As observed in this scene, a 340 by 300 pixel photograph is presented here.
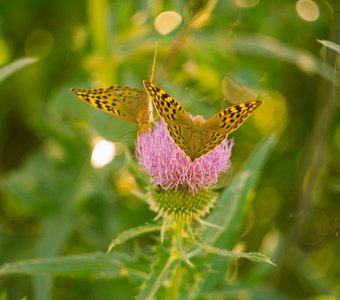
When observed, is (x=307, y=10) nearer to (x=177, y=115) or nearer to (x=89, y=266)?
(x=177, y=115)

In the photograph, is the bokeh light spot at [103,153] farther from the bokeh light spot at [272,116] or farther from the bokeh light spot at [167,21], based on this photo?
the bokeh light spot at [272,116]

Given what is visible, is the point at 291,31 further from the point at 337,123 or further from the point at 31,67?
the point at 31,67

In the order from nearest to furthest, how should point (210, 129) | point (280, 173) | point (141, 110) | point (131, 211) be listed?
1. point (210, 129)
2. point (141, 110)
3. point (131, 211)
4. point (280, 173)

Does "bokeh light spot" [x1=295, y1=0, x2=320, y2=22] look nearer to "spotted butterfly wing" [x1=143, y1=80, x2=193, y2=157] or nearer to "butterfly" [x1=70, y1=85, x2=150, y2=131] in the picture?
"butterfly" [x1=70, y1=85, x2=150, y2=131]

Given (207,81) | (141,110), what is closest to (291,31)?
(207,81)

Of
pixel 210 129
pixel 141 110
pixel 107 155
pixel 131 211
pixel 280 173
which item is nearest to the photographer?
pixel 210 129

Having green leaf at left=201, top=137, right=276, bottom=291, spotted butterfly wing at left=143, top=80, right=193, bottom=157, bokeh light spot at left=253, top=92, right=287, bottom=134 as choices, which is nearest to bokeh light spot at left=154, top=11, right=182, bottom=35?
bokeh light spot at left=253, top=92, right=287, bottom=134

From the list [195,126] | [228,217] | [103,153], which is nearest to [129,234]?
[195,126]
